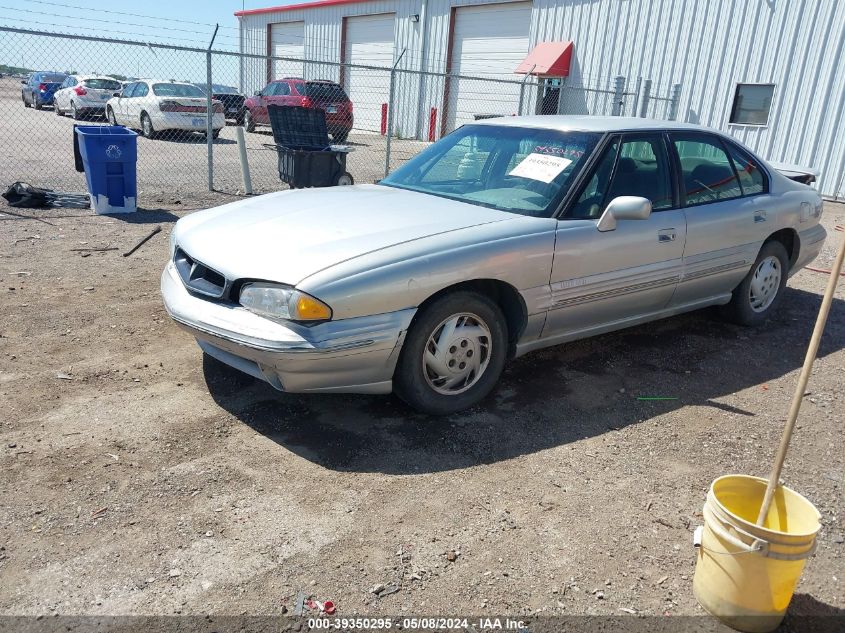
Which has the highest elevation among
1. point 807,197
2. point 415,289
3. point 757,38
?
point 757,38

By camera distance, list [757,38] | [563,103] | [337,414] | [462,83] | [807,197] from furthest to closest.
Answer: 1. [462,83]
2. [563,103]
3. [757,38]
4. [807,197]
5. [337,414]

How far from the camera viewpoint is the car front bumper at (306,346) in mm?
3322

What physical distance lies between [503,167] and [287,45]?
28.3 m

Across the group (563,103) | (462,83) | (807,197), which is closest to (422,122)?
(462,83)

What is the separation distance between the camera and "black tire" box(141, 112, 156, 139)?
17734mm

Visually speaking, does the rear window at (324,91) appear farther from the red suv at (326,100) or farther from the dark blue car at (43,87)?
the dark blue car at (43,87)

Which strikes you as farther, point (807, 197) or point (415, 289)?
point (807, 197)

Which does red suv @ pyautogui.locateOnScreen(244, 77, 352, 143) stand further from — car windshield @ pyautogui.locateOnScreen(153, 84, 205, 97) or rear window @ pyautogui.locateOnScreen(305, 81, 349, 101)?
car windshield @ pyautogui.locateOnScreen(153, 84, 205, 97)

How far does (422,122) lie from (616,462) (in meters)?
21.7

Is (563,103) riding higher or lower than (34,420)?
higher

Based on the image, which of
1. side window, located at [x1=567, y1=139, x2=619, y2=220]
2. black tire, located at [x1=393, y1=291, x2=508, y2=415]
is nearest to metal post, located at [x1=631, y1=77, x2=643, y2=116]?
side window, located at [x1=567, y1=139, x2=619, y2=220]

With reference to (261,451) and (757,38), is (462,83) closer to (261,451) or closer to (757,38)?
(757,38)

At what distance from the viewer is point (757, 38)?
14.9 meters

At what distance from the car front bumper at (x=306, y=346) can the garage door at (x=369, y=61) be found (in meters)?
23.2
